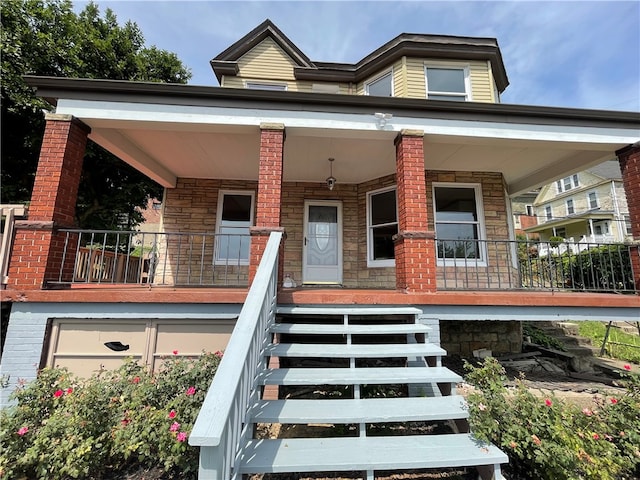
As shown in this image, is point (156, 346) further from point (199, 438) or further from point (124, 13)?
point (124, 13)

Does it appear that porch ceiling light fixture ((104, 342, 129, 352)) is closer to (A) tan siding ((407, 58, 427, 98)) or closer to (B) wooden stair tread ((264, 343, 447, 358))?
(B) wooden stair tread ((264, 343, 447, 358))

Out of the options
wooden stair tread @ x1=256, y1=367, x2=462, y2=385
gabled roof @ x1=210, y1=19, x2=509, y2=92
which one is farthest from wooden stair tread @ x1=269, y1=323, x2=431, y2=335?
gabled roof @ x1=210, y1=19, x2=509, y2=92

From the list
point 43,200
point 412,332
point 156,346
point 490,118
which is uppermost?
point 490,118

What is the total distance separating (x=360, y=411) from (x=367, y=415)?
0.08 m

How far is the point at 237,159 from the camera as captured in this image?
20.2 ft

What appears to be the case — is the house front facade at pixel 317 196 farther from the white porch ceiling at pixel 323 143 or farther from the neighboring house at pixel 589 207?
the neighboring house at pixel 589 207

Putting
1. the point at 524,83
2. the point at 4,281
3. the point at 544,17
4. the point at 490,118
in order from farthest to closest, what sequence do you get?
the point at 524,83 < the point at 544,17 < the point at 490,118 < the point at 4,281

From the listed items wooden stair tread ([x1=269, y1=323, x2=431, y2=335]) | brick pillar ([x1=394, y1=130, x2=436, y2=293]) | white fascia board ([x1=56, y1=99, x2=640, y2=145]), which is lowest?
wooden stair tread ([x1=269, y1=323, x2=431, y2=335])

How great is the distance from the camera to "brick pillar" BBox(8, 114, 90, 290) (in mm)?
3713

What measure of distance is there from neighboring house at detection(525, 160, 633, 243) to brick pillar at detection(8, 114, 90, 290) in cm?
2596

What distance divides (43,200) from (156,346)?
8.36 feet

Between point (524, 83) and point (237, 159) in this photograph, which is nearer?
A: point (237, 159)

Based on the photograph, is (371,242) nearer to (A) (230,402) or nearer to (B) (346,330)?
(B) (346,330)

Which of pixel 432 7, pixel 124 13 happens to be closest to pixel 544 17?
pixel 432 7
